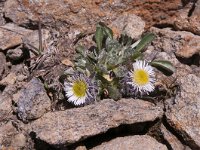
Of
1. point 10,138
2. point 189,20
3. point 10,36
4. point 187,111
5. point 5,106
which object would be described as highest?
point 189,20

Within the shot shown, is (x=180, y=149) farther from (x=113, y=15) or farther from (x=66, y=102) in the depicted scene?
(x=113, y=15)

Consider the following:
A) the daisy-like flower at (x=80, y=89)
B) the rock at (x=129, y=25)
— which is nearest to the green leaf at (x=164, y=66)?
the rock at (x=129, y=25)

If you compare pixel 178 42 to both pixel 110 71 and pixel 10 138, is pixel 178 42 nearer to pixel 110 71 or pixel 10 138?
pixel 110 71

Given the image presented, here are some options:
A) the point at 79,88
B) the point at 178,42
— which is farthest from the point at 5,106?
the point at 178,42

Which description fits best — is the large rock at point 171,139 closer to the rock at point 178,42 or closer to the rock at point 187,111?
the rock at point 187,111

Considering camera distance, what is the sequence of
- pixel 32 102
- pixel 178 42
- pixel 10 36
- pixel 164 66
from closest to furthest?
pixel 32 102
pixel 164 66
pixel 178 42
pixel 10 36

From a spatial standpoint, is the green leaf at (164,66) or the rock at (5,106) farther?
the green leaf at (164,66)

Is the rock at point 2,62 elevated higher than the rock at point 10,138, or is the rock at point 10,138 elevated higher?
the rock at point 2,62
